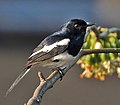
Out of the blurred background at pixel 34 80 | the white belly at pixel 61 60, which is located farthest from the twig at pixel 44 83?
the blurred background at pixel 34 80

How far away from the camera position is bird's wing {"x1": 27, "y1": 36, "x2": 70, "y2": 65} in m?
2.89

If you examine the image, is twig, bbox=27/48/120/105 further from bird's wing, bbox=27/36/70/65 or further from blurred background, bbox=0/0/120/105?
blurred background, bbox=0/0/120/105

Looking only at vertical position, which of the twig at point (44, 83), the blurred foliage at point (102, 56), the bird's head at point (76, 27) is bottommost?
the blurred foliage at point (102, 56)

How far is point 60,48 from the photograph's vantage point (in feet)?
9.57

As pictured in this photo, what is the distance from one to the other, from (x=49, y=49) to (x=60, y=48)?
0.05 m

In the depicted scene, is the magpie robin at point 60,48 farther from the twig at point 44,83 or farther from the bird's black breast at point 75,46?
the twig at point 44,83

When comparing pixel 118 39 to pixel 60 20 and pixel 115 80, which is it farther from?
pixel 60 20

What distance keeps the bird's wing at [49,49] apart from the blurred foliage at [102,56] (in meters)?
0.11

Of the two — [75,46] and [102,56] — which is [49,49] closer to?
[75,46]

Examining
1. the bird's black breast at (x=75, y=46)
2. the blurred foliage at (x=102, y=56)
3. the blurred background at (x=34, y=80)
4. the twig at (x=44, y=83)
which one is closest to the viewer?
the twig at (x=44, y=83)

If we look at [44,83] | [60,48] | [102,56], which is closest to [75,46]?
[60,48]

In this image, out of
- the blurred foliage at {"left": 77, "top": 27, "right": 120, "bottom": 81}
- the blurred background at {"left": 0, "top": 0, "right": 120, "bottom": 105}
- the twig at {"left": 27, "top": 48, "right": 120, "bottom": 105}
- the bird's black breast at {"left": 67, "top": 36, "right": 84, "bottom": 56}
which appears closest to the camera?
the twig at {"left": 27, "top": 48, "right": 120, "bottom": 105}

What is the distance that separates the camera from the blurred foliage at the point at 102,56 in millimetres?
2768

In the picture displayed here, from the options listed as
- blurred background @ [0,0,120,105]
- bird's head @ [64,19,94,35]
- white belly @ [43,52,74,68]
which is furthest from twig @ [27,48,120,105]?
blurred background @ [0,0,120,105]
